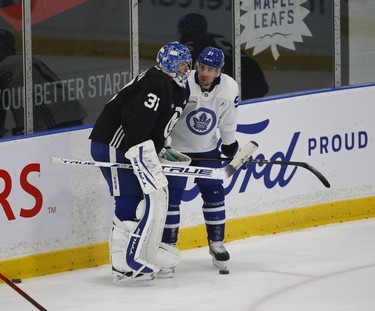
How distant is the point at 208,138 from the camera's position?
595 cm

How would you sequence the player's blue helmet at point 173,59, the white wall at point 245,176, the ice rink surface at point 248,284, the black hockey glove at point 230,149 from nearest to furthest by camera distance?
the ice rink surface at point 248,284 → the player's blue helmet at point 173,59 → the white wall at point 245,176 → the black hockey glove at point 230,149

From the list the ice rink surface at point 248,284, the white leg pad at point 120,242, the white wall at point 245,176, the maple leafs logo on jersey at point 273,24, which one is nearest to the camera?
the ice rink surface at point 248,284

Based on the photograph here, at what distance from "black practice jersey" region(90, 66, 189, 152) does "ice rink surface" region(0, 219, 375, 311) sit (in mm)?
646

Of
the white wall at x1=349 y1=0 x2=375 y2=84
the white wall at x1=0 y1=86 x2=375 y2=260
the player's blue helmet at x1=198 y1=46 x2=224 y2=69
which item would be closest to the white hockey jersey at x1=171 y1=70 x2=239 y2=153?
the player's blue helmet at x1=198 y1=46 x2=224 y2=69

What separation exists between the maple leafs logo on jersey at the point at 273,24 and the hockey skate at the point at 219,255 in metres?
1.47

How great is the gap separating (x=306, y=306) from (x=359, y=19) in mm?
2714

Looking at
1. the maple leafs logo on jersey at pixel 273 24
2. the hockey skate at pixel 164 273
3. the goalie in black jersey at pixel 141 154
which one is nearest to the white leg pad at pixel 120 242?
the goalie in black jersey at pixel 141 154

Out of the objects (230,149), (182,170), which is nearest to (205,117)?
(230,149)

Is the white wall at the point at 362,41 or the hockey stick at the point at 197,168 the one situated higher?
the white wall at the point at 362,41

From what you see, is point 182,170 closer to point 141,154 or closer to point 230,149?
point 141,154

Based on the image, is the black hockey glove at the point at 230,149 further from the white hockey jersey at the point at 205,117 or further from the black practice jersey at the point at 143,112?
the black practice jersey at the point at 143,112

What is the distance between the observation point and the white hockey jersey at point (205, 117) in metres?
5.88

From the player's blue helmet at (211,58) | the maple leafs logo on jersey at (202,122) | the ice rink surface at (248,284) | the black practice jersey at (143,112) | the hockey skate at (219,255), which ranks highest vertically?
the player's blue helmet at (211,58)

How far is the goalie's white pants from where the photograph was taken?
553cm
